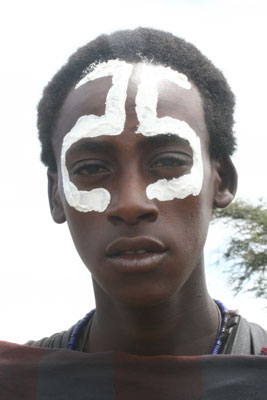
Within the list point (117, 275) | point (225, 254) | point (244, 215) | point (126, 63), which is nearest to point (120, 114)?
point (126, 63)

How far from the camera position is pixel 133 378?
231 cm

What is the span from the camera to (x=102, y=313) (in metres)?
2.62

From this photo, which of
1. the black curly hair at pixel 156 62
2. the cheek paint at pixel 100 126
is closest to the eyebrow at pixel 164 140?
the cheek paint at pixel 100 126

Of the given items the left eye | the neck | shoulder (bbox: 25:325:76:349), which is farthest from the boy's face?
shoulder (bbox: 25:325:76:349)

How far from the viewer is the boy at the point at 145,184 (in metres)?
2.23

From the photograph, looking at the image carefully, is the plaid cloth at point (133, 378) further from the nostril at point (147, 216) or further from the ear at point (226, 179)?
the ear at point (226, 179)

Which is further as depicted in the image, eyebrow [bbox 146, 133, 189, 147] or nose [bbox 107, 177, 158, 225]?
eyebrow [bbox 146, 133, 189, 147]

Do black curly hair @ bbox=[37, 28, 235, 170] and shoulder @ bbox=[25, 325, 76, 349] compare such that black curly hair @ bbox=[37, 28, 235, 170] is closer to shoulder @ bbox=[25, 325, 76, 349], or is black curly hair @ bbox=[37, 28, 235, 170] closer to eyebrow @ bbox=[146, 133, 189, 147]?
eyebrow @ bbox=[146, 133, 189, 147]

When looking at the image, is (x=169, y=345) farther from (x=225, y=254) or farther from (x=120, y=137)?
(x=225, y=254)

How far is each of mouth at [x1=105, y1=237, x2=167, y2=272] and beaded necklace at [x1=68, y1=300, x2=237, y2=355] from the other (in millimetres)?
531

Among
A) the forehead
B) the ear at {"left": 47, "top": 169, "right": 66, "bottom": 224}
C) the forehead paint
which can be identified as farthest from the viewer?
the ear at {"left": 47, "top": 169, "right": 66, "bottom": 224}

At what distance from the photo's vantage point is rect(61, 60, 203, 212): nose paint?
233cm

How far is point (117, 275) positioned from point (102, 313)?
1.52 ft

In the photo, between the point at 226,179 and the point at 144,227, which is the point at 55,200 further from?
the point at 226,179
